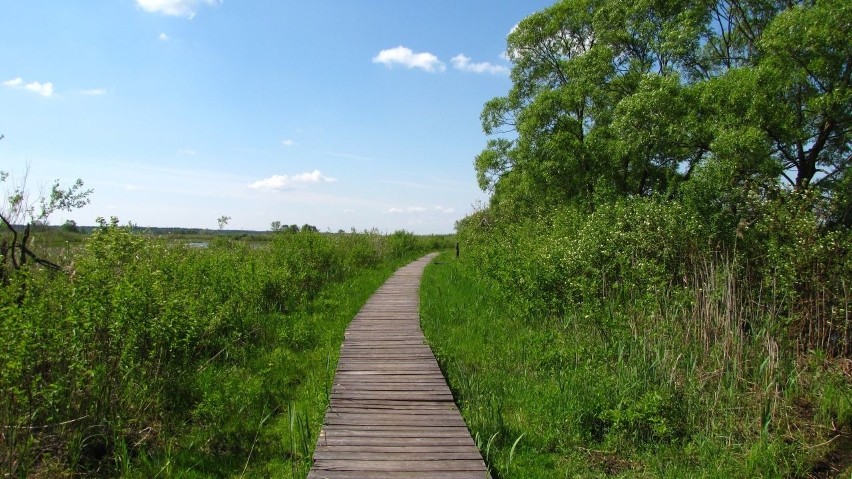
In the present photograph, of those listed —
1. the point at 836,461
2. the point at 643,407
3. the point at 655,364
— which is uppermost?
the point at 655,364

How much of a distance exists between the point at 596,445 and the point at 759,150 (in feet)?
34.3

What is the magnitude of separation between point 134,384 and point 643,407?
188 inches

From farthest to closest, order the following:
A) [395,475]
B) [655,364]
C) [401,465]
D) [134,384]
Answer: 1. [655,364]
2. [134,384]
3. [401,465]
4. [395,475]

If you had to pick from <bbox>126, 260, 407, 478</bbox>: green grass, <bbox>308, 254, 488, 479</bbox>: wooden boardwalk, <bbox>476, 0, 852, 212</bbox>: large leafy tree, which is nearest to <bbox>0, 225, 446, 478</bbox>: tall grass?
<bbox>126, 260, 407, 478</bbox>: green grass

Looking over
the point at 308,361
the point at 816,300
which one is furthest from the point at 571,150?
the point at 308,361

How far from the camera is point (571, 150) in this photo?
63.6 ft

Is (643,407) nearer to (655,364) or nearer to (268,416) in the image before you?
(655,364)

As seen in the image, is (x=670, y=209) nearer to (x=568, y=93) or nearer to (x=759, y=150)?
(x=759, y=150)

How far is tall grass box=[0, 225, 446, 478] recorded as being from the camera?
3879 mm

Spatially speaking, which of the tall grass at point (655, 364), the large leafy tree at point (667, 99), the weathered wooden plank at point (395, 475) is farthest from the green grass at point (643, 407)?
the large leafy tree at point (667, 99)

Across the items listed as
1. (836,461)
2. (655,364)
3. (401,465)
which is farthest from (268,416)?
(836,461)

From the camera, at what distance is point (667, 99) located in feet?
45.1

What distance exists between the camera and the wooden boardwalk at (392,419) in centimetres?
392

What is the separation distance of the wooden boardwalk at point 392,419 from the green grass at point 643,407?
274 millimetres
